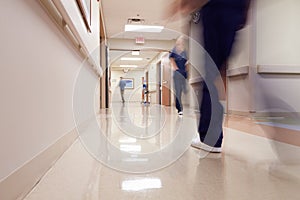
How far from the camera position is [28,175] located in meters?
0.76

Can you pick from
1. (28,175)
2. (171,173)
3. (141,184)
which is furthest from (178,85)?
(28,175)

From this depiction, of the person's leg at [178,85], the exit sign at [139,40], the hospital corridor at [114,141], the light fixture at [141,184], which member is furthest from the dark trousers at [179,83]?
the exit sign at [139,40]

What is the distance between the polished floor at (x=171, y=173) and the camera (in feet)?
2.45

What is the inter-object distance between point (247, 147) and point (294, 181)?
584 millimetres

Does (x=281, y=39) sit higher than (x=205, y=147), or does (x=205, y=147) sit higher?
(x=281, y=39)

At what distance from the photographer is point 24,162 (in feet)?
2.46

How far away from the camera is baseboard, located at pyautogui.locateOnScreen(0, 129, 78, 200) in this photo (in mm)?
615

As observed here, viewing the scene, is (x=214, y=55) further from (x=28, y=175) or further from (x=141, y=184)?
(x=28, y=175)

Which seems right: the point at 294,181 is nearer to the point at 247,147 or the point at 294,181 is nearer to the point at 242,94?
the point at 247,147

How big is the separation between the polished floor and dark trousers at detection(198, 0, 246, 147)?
0.49 ft

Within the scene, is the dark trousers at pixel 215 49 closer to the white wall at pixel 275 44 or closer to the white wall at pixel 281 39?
the white wall at pixel 275 44

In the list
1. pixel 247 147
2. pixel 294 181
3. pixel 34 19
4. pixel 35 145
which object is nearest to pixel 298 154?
pixel 247 147

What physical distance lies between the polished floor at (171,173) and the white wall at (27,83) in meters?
0.15

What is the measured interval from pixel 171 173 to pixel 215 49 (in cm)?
74
